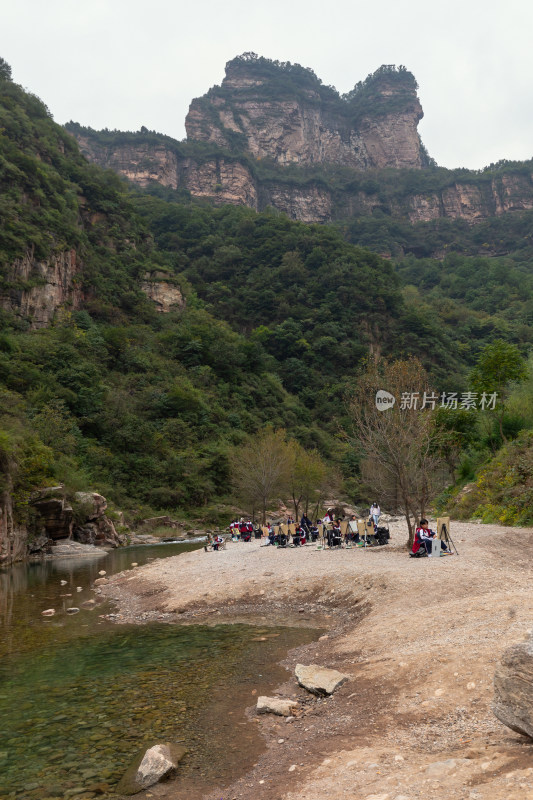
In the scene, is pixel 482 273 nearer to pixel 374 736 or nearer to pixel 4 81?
pixel 4 81

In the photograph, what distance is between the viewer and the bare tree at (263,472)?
4603 cm

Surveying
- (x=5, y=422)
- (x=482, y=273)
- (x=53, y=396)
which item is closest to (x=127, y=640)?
(x=5, y=422)

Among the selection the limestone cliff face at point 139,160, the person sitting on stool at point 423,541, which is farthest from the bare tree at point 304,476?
the limestone cliff face at point 139,160

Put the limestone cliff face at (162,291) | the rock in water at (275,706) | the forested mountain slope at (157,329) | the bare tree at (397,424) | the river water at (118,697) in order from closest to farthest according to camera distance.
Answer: the river water at (118,697)
the rock in water at (275,706)
the bare tree at (397,424)
the forested mountain slope at (157,329)
the limestone cliff face at (162,291)

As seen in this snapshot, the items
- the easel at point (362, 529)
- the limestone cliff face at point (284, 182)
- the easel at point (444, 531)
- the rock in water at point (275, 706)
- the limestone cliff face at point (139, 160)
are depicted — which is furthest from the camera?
the limestone cliff face at point (284, 182)

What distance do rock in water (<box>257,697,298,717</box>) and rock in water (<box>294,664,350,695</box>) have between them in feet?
1.42

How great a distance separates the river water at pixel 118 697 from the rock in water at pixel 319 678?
0.68m

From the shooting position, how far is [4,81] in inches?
3317

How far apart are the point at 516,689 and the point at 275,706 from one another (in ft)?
13.6

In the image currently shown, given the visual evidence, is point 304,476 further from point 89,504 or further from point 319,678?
point 319,678

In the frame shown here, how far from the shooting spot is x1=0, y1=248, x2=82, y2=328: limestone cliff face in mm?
61031

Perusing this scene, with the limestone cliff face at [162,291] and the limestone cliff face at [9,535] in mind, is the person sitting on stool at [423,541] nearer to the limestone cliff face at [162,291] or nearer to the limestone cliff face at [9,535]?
the limestone cliff face at [9,535]

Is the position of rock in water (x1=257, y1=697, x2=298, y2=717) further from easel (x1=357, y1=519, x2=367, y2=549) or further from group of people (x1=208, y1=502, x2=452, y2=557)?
easel (x1=357, y1=519, x2=367, y2=549)

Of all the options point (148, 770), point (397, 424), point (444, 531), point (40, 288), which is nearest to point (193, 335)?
point (40, 288)
